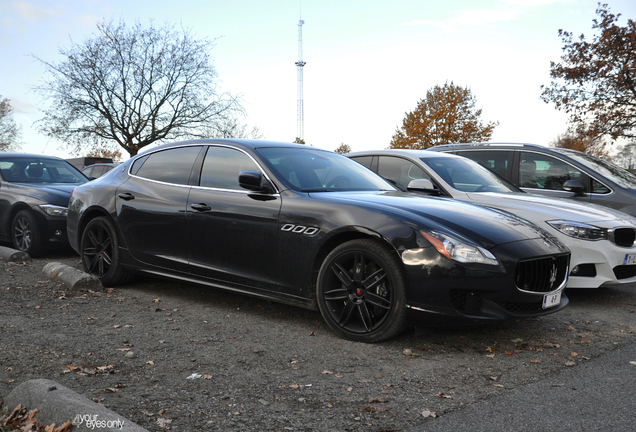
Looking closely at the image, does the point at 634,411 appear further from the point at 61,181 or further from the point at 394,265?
the point at 61,181

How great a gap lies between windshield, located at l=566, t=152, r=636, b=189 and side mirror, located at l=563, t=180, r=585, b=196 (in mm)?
430

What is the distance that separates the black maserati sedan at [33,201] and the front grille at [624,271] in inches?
282

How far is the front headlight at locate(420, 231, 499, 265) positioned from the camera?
13.2 feet

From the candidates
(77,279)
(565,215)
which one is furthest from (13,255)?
(565,215)

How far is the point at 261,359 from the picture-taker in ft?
13.0

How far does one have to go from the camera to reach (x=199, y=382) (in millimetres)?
3484

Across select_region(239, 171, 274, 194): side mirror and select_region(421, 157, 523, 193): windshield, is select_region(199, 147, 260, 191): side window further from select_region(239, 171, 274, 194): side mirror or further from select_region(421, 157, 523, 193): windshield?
select_region(421, 157, 523, 193): windshield

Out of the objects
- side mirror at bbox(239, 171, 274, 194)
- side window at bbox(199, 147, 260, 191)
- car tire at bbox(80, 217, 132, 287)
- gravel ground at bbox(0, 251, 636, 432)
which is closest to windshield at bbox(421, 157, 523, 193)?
gravel ground at bbox(0, 251, 636, 432)

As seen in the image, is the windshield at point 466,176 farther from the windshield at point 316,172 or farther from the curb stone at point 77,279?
the curb stone at point 77,279

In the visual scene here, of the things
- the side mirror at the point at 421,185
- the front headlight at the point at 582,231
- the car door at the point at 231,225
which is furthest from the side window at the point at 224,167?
the front headlight at the point at 582,231

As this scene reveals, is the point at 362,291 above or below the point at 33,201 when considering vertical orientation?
below

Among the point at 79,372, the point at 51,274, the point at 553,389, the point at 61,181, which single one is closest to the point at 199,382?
the point at 79,372

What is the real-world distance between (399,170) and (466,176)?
33.8 inches

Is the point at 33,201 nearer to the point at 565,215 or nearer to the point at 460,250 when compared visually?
the point at 460,250
